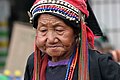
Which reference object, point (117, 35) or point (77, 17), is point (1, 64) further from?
point (77, 17)

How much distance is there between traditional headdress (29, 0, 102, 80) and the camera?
3.01 meters

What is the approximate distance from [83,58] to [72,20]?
0.24m

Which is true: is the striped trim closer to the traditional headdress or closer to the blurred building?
the traditional headdress

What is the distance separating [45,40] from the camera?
120 inches

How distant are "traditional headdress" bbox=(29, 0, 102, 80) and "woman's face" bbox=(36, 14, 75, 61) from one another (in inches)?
1.5

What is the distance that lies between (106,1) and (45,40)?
899 cm

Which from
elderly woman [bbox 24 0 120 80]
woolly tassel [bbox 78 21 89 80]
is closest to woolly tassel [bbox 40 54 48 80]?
elderly woman [bbox 24 0 120 80]

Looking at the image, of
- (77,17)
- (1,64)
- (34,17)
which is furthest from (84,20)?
(1,64)

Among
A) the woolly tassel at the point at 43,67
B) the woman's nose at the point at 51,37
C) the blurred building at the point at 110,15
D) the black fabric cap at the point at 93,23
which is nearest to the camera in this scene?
the woman's nose at the point at 51,37

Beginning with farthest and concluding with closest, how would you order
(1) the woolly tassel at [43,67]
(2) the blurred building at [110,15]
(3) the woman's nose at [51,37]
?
(2) the blurred building at [110,15] → (1) the woolly tassel at [43,67] → (3) the woman's nose at [51,37]

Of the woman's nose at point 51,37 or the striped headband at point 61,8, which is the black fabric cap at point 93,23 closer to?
the striped headband at point 61,8

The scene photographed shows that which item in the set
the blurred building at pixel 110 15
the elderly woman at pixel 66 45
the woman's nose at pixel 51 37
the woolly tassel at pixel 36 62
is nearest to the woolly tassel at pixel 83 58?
the elderly woman at pixel 66 45

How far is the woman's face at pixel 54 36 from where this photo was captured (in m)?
3.01

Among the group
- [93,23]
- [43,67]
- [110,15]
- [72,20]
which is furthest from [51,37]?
[110,15]
